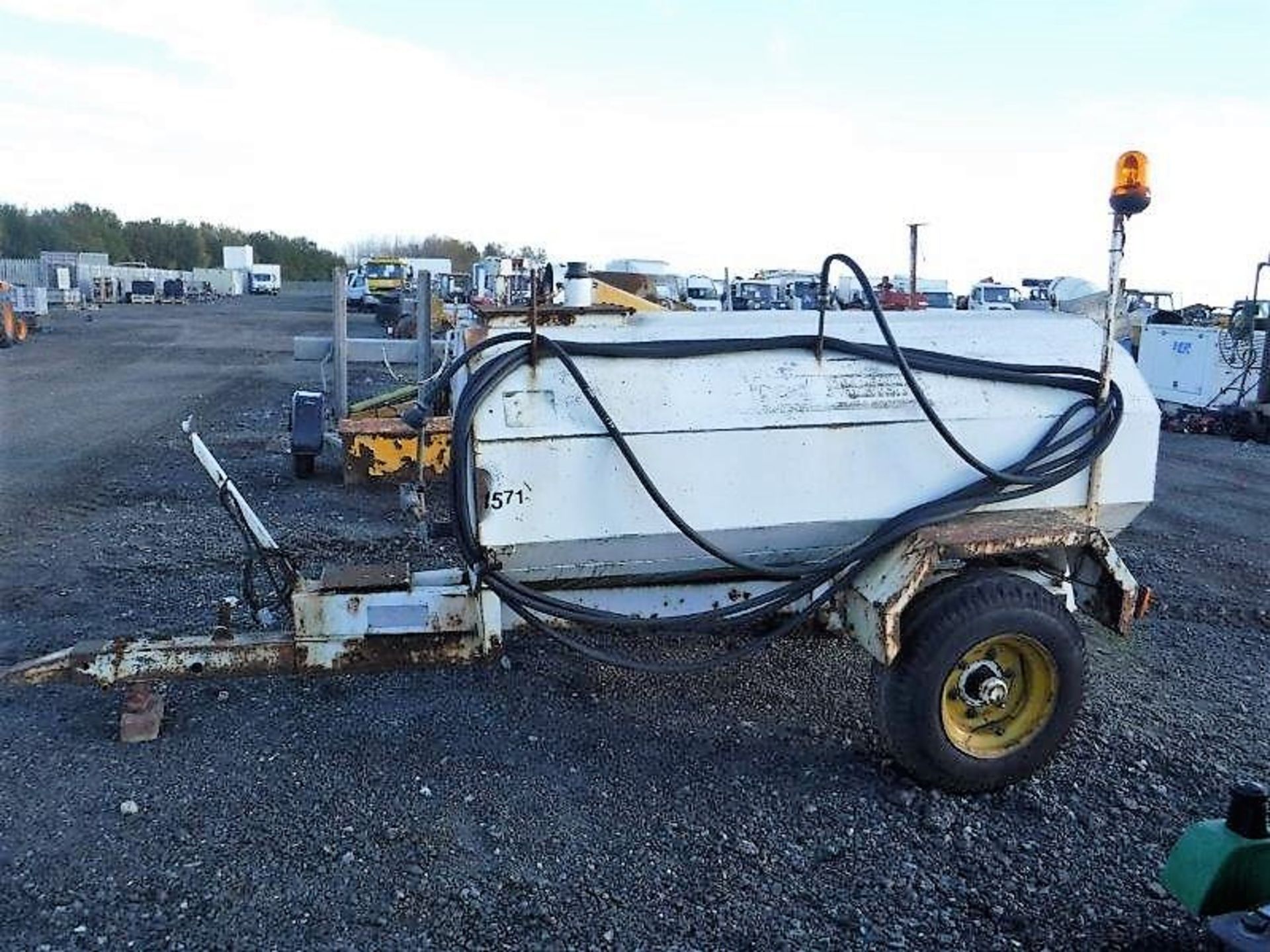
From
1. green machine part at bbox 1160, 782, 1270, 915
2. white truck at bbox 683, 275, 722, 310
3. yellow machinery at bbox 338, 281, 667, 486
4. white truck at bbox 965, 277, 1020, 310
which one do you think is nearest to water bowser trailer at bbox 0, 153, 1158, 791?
green machine part at bbox 1160, 782, 1270, 915

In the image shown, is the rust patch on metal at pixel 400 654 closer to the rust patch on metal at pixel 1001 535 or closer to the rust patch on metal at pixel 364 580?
the rust patch on metal at pixel 364 580

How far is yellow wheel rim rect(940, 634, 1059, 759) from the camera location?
13.2ft

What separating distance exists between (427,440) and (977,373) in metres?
5.19

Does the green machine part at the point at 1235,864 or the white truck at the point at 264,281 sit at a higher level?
the white truck at the point at 264,281

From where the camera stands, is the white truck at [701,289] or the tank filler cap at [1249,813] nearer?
the tank filler cap at [1249,813]

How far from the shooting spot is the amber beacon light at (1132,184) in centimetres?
386

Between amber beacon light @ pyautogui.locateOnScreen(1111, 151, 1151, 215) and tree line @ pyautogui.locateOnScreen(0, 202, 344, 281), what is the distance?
67822 millimetres

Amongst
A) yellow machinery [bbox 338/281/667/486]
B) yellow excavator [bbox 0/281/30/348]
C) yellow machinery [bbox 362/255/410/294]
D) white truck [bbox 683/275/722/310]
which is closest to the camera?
yellow machinery [bbox 338/281/667/486]

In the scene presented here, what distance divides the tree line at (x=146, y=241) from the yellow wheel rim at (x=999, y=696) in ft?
222

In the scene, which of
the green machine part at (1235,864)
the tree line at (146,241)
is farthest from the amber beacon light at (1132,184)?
the tree line at (146,241)

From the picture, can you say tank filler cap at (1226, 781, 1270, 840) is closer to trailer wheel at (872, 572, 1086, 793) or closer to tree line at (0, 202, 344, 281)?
trailer wheel at (872, 572, 1086, 793)

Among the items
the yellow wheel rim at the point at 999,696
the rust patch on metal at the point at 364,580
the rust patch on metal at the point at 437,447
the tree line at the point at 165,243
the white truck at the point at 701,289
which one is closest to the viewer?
the yellow wheel rim at the point at 999,696

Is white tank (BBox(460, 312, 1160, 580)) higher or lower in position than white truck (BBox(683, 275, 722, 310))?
lower

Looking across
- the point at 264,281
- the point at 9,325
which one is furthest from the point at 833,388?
the point at 264,281
